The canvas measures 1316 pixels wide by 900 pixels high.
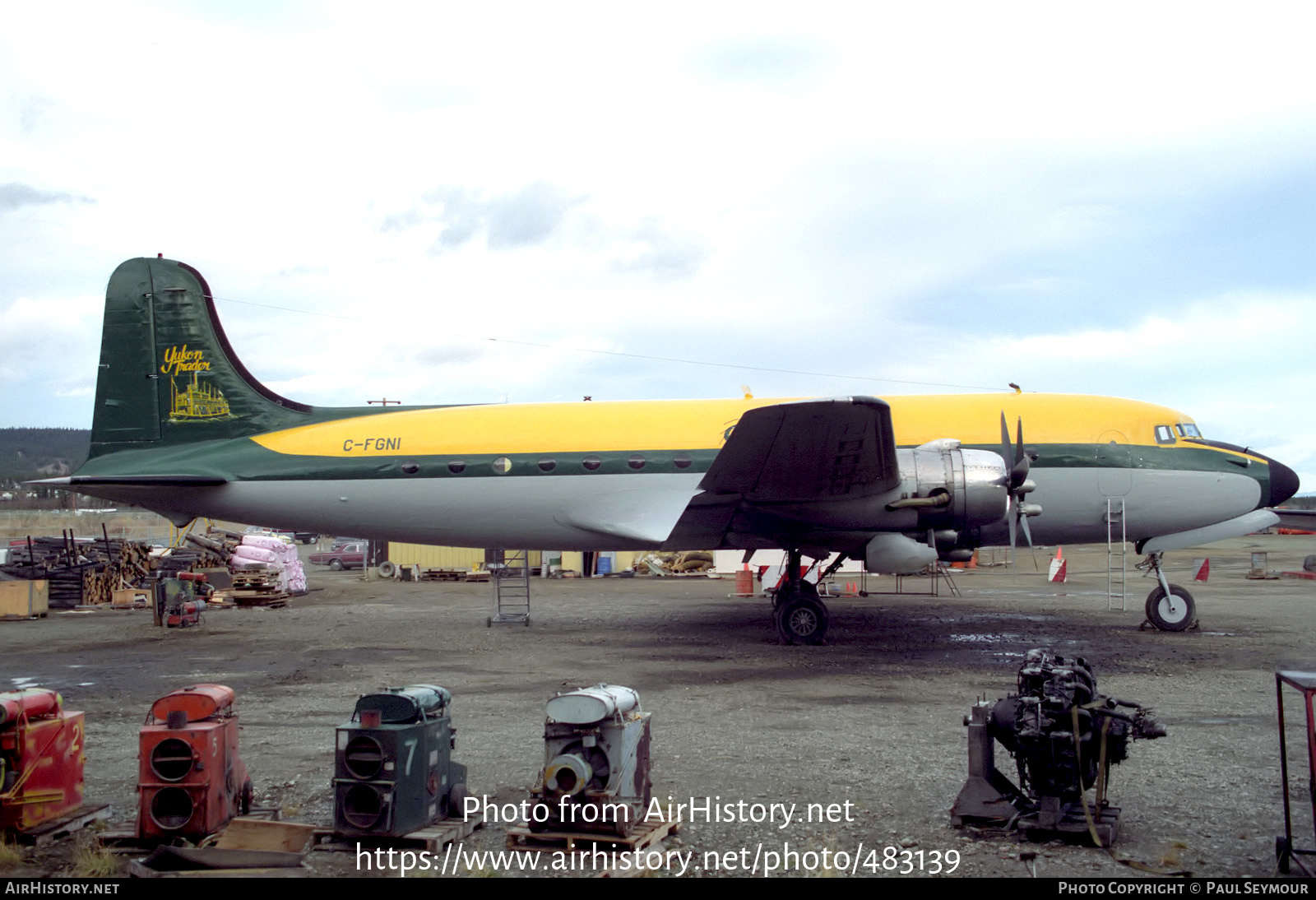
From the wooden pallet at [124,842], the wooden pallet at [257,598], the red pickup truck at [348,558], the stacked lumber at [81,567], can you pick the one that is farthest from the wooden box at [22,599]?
the red pickup truck at [348,558]

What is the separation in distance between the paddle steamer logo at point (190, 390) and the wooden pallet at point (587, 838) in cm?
1208

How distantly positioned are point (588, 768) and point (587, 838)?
14.8 inches

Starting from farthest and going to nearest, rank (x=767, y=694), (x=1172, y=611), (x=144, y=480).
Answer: (x=1172, y=611)
(x=144, y=480)
(x=767, y=694)

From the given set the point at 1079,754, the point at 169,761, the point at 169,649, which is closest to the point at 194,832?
the point at 169,761

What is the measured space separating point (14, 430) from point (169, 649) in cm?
17351

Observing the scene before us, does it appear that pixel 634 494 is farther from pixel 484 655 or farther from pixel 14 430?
pixel 14 430

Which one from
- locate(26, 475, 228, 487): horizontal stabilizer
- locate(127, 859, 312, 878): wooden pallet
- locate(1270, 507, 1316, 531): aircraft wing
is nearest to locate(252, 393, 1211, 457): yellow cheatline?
locate(26, 475, 228, 487): horizontal stabilizer

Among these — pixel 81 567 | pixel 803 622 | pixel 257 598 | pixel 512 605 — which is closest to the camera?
pixel 803 622

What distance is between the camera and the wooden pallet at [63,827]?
17.0ft

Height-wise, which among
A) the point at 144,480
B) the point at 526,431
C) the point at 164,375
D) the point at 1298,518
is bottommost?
the point at 1298,518

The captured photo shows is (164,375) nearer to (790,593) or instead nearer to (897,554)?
(790,593)

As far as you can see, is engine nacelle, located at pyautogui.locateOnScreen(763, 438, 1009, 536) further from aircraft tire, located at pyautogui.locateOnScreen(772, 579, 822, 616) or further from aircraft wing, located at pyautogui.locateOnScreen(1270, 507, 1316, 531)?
aircraft wing, located at pyautogui.locateOnScreen(1270, 507, 1316, 531)

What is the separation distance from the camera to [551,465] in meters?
14.0

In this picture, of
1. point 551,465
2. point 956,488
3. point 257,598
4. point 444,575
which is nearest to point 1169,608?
point 956,488
